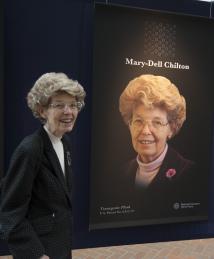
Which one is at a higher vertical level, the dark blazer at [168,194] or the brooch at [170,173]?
the brooch at [170,173]

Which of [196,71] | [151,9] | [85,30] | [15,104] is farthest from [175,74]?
[15,104]

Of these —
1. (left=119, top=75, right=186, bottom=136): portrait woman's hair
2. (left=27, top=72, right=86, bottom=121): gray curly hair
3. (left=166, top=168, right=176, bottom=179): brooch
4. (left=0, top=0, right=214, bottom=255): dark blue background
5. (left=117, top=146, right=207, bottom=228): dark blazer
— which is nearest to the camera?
(left=27, top=72, right=86, bottom=121): gray curly hair

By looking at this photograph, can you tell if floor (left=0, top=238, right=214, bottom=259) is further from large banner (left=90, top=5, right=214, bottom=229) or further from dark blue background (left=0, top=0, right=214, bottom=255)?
large banner (left=90, top=5, right=214, bottom=229)

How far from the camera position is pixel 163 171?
417 centimetres

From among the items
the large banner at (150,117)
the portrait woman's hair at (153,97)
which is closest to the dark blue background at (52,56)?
the large banner at (150,117)

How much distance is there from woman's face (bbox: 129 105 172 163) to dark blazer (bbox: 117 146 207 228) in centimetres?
16

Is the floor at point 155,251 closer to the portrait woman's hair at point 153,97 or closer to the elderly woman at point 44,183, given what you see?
the portrait woman's hair at point 153,97

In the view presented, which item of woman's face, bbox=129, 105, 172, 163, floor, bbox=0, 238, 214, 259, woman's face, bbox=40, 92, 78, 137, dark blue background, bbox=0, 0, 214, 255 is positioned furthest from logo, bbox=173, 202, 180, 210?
woman's face, bbox=40, 92, 78, 137

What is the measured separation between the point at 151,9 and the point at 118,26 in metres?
0.46

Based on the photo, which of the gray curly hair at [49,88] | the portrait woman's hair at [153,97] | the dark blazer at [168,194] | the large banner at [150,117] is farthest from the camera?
the dark blazer at [168,194]

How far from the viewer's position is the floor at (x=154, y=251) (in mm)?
3979

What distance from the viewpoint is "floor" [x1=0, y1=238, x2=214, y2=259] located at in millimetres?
3979

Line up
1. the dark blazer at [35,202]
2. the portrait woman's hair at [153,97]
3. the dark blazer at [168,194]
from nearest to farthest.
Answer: the dark blazer at [35,202] → the portrait woman's hair at [153,97] → the dark blazer at [168,194]

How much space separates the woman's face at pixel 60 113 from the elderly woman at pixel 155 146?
2.08m
